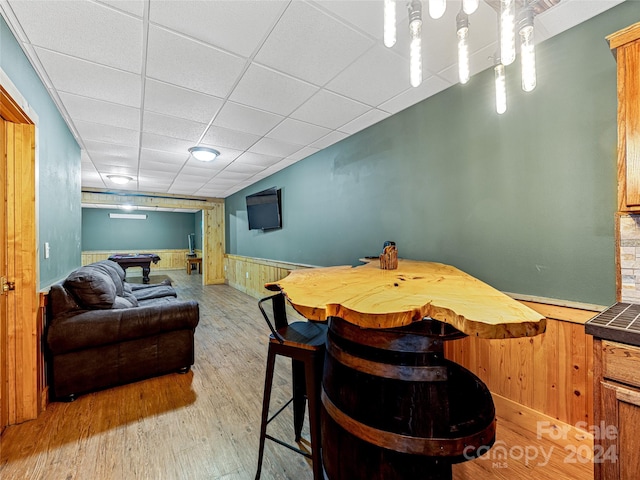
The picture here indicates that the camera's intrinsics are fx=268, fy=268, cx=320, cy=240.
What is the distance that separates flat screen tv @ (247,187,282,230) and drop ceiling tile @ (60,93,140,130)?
7.42 ft

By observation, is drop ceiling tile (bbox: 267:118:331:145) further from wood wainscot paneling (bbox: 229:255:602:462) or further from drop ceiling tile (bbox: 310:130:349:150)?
wood wainscot paneling (bbox: 229:255:602:462)

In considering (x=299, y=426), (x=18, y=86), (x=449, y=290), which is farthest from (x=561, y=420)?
(x=18, y=86)

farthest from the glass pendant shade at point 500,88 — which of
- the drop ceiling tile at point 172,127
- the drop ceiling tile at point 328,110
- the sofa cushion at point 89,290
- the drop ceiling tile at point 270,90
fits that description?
the sofa cushion at point 89,290

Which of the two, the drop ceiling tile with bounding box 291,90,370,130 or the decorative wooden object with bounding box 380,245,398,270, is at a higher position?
the drop ceiling tile with bounding box 291,90,370,130

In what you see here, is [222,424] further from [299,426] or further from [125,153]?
[125,153]

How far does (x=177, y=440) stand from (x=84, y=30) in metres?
2.48

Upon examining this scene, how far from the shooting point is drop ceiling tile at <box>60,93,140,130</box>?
91.0 inches

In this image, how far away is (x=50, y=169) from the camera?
2.27 m

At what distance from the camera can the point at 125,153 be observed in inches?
147

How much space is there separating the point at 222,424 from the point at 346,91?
265 cm

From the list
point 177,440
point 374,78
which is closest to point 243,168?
point 374,78

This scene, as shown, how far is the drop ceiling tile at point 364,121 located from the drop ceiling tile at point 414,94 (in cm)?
9

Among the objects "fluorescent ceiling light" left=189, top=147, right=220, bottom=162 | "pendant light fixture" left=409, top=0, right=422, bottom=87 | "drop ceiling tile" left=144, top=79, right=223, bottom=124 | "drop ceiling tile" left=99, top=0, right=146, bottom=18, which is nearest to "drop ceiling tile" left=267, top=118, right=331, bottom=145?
"drop ceiling tile" left=144, top=79, right=223, bottom=124

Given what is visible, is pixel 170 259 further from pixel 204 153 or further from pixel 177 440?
pixel 177 440
